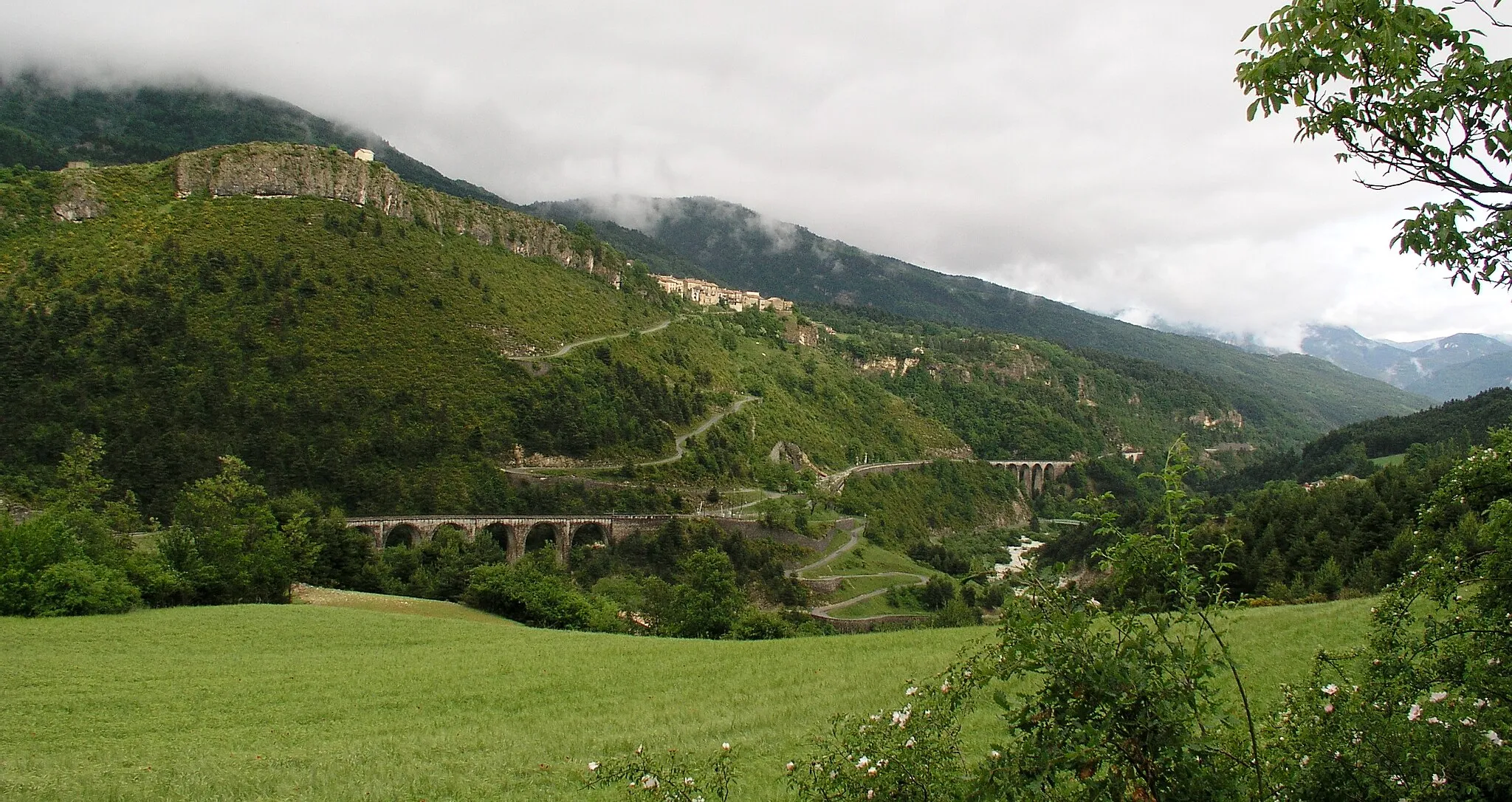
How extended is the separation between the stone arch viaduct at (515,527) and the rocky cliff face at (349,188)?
176 ft

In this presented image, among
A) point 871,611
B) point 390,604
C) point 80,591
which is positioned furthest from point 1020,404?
point 80,591

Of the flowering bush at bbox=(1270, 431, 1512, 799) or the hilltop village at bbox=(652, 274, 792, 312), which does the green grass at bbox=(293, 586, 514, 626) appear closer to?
the flowering bush at bbox=(1270, 431, 1512, 799)

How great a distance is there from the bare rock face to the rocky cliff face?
7.67m

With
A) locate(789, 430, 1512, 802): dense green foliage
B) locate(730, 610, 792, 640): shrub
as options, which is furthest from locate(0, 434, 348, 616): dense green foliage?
locate(789, 430, 1512, 802): dense green foliage

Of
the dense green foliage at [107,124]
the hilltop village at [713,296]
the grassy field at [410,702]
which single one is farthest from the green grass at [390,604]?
the dense green foliage at [107,124]

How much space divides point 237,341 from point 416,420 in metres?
19.5

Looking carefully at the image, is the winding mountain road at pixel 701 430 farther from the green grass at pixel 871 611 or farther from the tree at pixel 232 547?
the tree at pixel 232 547

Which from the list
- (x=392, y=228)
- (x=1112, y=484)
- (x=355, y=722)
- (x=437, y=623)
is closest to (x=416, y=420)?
(x=392, y=228)

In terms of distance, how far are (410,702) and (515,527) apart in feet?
167

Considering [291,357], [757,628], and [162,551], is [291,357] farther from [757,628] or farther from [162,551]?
[757,628]

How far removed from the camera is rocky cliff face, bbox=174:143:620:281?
3442 inches

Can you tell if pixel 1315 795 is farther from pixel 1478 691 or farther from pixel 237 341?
pixel 237 341

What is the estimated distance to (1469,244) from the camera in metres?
4.82

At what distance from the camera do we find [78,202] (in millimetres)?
77125
